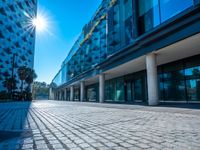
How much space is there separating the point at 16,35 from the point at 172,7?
67.9 metres

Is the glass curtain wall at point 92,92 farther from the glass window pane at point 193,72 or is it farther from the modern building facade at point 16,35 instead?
the modern building facade at point 16,35

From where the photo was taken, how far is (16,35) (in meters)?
68.4

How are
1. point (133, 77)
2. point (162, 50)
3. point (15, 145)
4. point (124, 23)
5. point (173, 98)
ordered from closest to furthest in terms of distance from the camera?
point (15, 145) → point (162, 50) → point (173, 98) → point (124, 23) → point (133, 77)

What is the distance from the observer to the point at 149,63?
48.9 ft

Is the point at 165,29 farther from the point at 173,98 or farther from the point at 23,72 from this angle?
the point at 23,72

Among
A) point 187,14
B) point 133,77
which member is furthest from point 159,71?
point 187,14

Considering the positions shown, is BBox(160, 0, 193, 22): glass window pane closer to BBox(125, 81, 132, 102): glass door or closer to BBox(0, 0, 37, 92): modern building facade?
BBox(125, 81, 132, 102): glass door

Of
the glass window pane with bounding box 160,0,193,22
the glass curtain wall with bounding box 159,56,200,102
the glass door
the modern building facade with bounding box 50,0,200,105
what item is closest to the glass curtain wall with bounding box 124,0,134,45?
the modern building facade with bounding box 50,0,200,105

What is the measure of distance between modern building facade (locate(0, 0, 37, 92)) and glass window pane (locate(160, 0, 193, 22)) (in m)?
50.7

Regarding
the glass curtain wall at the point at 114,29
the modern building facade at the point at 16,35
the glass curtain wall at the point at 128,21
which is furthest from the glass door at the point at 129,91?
the modern building facade at the point at 16,35

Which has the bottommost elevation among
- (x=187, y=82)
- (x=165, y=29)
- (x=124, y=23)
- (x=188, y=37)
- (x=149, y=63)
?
(x=187, y=82)

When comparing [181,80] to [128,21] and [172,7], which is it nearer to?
[172,7]

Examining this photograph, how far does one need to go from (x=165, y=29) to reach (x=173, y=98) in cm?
866

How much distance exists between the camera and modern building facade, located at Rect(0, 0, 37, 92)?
61.2 metres
